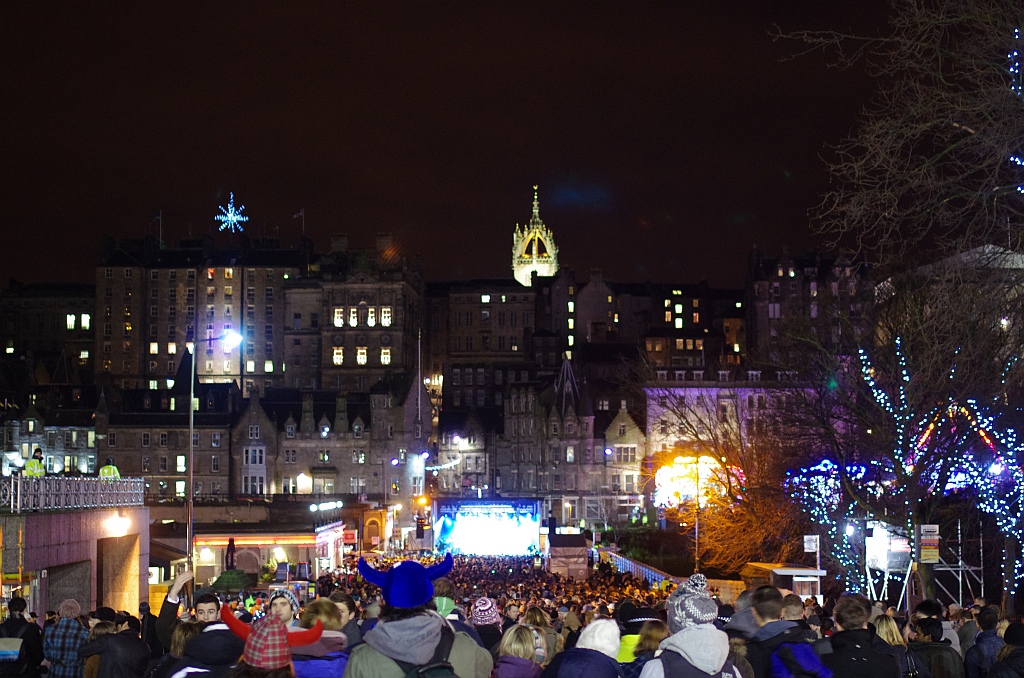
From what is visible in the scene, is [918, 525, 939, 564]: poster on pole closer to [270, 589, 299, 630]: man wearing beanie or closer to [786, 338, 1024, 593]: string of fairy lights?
[786, 338, 1024, 593]: string of fairy lights

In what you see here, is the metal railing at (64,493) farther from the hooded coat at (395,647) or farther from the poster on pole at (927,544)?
the hooded coat at (395,647)

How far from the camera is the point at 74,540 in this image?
2750 centimetres

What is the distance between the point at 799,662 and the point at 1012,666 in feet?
10.8

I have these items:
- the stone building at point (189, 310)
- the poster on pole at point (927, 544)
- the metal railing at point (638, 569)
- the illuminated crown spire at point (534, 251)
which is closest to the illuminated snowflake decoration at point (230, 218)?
the stone building at point (189, 310)

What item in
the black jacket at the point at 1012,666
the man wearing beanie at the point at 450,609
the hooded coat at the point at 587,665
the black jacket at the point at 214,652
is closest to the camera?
the hooded coat at the point at 587,665

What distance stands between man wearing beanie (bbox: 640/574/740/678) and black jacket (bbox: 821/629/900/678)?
8.36 feet

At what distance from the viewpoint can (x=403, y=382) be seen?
11519cm

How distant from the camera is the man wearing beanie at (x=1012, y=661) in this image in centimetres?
1248

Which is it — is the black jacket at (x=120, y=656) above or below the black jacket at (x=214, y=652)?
below

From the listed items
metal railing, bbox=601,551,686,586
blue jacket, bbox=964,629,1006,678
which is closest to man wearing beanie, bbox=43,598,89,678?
blue jacket, bbox=964,629,1006,678

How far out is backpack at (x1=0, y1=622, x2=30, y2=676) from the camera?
45.8 feet

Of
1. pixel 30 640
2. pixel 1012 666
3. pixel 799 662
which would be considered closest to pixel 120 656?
pixel 30 640

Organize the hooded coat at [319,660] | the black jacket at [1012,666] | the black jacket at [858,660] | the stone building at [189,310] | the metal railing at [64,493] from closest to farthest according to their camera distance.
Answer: the hooded coat at [319,660] → the black jacket at [858,660] → the black jacket at [1012,666] → the metal railing at [64,493] → the stone building at [189,310]

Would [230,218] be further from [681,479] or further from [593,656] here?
[593,656]
